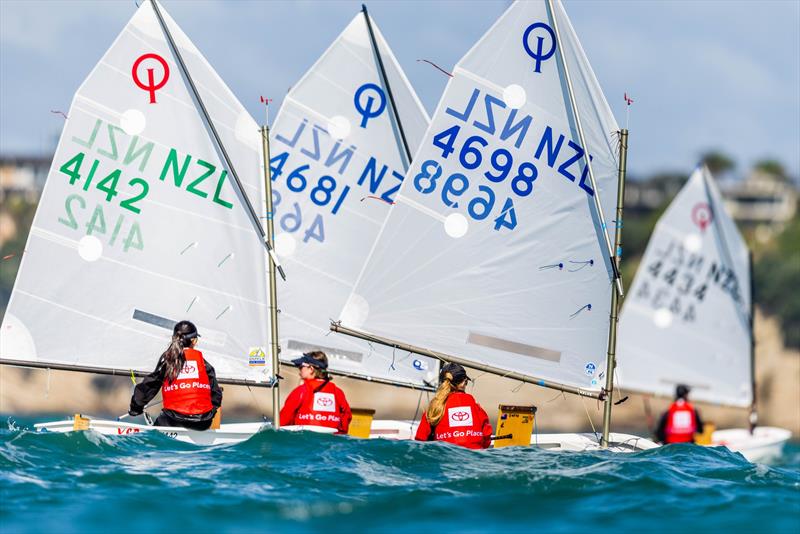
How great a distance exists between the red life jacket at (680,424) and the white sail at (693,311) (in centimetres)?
566

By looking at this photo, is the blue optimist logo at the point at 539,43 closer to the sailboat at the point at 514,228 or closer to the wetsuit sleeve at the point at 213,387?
the sailboat at the point at 514,228

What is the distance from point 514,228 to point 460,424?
303 centimetres

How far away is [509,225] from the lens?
566 inches

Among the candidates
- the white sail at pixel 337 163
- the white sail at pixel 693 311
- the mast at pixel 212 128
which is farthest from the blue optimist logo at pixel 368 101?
the white sail at pixel 693 311

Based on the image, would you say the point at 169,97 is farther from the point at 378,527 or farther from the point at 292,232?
the point at 378,527

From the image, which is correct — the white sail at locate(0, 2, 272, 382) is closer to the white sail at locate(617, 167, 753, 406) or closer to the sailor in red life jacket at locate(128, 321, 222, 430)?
the sailor in red life jacket at locate(128, 321, 222, 430)

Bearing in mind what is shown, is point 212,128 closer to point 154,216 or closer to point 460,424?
point 154,216

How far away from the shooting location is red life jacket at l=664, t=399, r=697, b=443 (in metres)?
19.3

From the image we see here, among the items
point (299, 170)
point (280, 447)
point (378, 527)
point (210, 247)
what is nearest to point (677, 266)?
point (299, 170)

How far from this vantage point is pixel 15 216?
7525cm

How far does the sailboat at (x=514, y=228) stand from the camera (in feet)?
46.6

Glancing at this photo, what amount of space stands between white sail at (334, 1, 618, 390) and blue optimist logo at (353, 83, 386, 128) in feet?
11.6

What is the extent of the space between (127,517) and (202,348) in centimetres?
582

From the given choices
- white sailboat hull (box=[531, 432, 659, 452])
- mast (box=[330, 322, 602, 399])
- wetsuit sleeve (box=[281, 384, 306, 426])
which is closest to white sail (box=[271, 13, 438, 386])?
mast (box=[330, 322, 602, 399])
